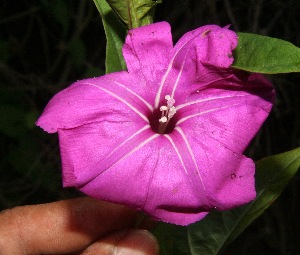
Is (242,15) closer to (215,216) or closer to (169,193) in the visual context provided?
(215,216)

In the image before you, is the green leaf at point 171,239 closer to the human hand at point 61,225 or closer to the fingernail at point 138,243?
the fingernail at point 138,243

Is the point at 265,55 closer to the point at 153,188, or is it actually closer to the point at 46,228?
the point at 153,188

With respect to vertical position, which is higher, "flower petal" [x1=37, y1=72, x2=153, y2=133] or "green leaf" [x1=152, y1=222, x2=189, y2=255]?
"flower petal" [x1=37, y1=72, x2=153, y2=133]

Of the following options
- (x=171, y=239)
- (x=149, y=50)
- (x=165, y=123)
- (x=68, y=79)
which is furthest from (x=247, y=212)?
(x=68, y=79)

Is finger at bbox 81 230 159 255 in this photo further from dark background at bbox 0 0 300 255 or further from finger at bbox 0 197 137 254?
dark background at bbox 0 0 300 255

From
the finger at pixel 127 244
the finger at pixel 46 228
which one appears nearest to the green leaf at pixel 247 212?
the finger at pixel 127 244

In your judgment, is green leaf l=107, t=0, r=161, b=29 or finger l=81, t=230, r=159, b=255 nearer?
green leaf l=107, t=0, r=161, b=29

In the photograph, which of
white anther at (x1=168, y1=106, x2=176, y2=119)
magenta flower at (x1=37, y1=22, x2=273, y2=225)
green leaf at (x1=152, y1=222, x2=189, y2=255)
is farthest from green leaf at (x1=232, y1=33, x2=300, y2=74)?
green leaf at (x1=152, y1=222, x2=189, y2=255)

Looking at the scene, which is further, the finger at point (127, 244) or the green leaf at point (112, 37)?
the finger at point (127, 244)
